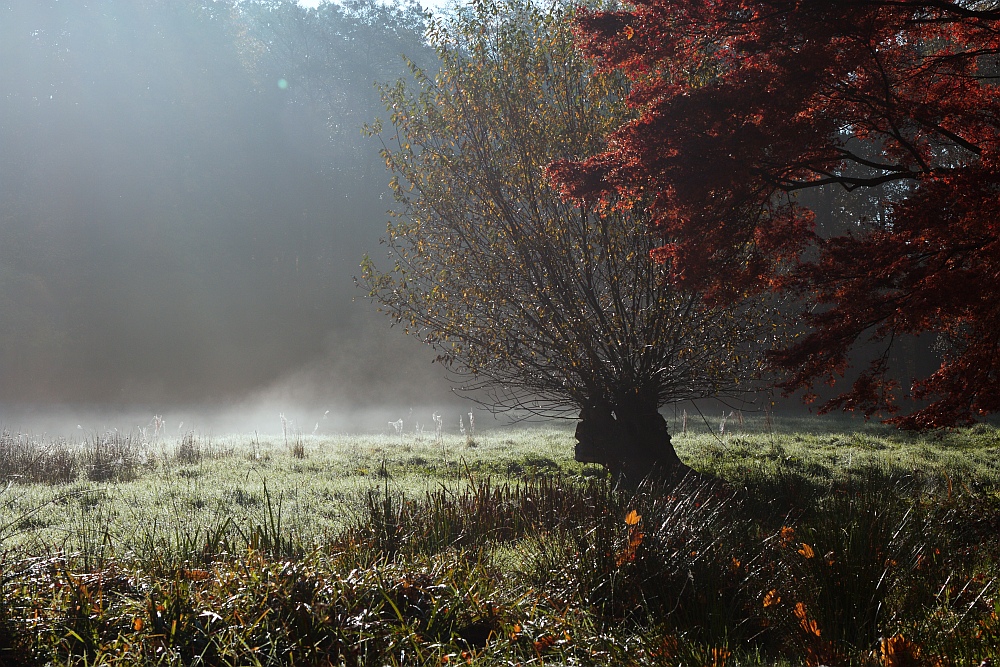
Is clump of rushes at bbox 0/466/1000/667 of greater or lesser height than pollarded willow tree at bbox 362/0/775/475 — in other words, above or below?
below

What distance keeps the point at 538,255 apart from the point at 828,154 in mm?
3464

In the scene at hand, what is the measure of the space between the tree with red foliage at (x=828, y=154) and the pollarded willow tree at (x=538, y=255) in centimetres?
197

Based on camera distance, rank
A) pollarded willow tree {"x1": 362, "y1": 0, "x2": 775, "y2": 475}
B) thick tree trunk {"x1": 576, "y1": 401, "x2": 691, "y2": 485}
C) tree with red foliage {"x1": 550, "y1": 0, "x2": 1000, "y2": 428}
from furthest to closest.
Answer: thick tree trunk {"x1": 576, "y1": 401, "x2": 691, "y2": 485} < pollarded willow tree {"x1": 362, "y1": 0, "x2": 775, "y2": 475} < tree with red foliage {"x1": 550, "y1": 0, "x2": 1000, "y2": 428}

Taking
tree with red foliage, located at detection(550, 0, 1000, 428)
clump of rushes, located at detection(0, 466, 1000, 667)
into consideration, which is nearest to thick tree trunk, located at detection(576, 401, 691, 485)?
tree with red foliage, located at detection(550, 0, 1000, 428)

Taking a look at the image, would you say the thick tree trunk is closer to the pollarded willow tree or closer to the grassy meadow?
the pollarded willow tree

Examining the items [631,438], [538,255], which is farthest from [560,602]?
[538,255]

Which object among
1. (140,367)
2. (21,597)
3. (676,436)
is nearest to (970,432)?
(676,436)

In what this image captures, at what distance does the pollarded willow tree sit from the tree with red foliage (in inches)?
77.6

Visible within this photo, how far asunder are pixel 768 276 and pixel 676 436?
9.20 m

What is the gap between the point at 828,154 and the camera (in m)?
5.74

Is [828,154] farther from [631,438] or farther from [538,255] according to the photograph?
[631,438]

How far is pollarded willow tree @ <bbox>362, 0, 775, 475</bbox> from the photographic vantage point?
809 centimetres

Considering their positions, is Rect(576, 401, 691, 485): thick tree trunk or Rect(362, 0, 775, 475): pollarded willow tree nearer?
Rect(362, 0, 775, 475): pollarded willow tree

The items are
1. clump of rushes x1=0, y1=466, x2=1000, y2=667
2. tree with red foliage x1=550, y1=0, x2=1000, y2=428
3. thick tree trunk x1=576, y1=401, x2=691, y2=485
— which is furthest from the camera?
thick tree trunk x1=576, y1=401, x2=691, y2=485
